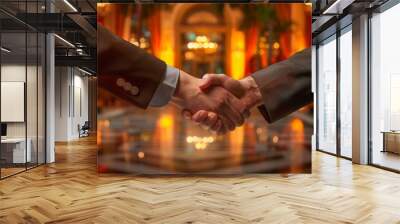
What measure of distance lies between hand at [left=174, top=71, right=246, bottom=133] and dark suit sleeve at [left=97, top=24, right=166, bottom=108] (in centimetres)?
45

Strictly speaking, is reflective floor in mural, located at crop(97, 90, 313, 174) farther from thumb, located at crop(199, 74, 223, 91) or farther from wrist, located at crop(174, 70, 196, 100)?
thumb, located at crop(199, 74, 223, 91)

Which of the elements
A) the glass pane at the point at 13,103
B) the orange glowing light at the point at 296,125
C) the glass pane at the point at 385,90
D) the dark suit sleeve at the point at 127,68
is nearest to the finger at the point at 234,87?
the orange glowing light at the point at 296,125

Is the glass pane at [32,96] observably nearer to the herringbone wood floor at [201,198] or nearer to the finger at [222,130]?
the herringbone wood floor at [201,198]

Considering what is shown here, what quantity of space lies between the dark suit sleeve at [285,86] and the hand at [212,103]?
47 centimetres

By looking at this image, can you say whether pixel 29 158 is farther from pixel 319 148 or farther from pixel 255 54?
pixel 319 148

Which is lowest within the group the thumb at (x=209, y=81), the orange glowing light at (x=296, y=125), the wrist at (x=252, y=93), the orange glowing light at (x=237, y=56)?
the orange glowing light at (x=296, y=125)

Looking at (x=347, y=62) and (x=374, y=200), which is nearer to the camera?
(x=374, y=200)

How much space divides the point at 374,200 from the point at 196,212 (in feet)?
7.56

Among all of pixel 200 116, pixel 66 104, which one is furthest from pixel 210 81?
pixel 66 104

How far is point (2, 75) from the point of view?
668 cm

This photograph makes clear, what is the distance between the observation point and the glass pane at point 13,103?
6.82 metres

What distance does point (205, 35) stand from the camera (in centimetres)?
708

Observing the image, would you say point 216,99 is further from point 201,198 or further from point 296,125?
point 201,198

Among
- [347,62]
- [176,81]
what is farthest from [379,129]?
[176,81]
